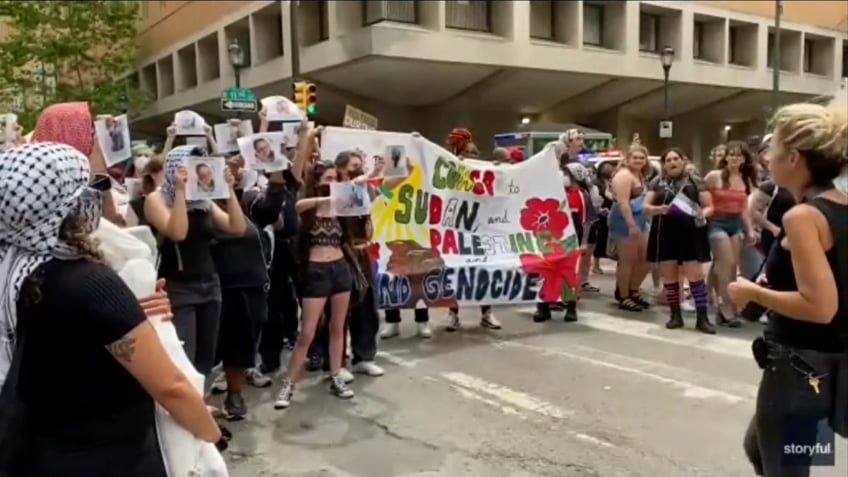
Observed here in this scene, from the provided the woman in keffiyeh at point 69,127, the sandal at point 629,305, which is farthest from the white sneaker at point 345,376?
the sandal at point 629,305

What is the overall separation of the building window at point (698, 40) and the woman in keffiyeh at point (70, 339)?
37.2 m

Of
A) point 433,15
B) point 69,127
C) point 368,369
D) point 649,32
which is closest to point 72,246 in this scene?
point 69,127

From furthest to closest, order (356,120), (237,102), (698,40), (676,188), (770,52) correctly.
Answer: (770,52) < (698,40) < (237,102) < (676,188) < (356,120)

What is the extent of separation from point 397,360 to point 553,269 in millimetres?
2137

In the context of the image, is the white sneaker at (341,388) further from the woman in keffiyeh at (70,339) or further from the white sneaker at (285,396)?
the woman in keffiyeh at (70,339)

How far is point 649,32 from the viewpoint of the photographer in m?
34.9

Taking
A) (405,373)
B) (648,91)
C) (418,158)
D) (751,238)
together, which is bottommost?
(405,373)

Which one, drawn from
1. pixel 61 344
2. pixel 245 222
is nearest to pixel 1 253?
pixel 61 344

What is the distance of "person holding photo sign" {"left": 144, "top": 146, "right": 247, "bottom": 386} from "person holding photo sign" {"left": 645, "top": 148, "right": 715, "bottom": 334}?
16.3ft

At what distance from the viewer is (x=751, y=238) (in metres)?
8.85

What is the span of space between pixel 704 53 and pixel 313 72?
1822cm

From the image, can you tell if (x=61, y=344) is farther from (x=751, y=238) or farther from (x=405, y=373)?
(x=751, y=238)

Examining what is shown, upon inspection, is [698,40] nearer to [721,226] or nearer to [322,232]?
[721,226]

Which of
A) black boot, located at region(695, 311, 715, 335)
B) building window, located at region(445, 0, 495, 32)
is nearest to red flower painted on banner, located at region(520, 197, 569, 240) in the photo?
black boot, located at region(695, 311, 715, 335)
